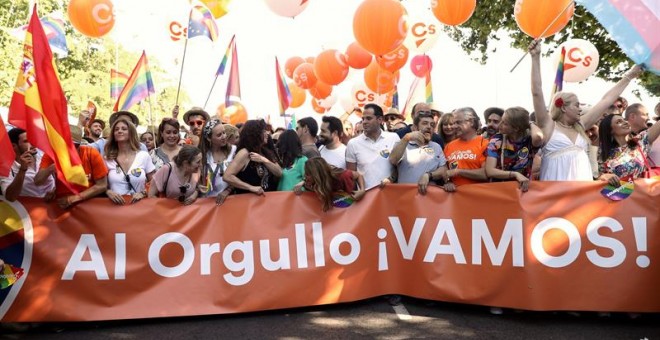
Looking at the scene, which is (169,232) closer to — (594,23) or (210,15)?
(210,15)

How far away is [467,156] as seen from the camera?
5.58 metres

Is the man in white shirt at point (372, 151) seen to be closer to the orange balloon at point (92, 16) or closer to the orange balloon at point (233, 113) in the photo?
the orange balloon at point (92, 16)

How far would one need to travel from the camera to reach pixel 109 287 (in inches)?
203

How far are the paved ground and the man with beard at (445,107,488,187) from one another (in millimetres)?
1179

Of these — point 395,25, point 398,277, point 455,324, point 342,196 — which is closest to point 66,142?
point 342,196

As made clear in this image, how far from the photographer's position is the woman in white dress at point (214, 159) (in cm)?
558

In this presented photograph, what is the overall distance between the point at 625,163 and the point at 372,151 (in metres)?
2.34

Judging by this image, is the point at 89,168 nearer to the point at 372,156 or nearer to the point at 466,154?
the point at 372,156

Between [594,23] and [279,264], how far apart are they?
14206 mm

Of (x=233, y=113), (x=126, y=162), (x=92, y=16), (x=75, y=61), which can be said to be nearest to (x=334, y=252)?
(x=126, y=162)

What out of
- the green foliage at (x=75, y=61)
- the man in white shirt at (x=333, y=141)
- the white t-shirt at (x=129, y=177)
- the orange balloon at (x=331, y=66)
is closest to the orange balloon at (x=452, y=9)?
the orange balloon at (x=331, y=66)

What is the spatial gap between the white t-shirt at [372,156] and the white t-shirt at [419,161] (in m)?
0.22

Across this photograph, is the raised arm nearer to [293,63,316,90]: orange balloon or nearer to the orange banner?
the orange banner

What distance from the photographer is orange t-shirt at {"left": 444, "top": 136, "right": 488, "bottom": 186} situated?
554 centimetres
